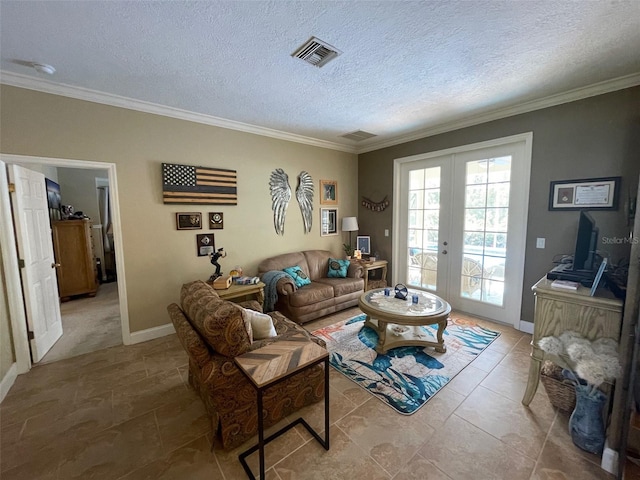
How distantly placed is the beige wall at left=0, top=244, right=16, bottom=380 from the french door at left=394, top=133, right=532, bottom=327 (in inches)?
191

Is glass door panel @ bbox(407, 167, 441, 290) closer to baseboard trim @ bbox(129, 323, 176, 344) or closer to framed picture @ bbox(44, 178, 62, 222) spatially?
baseboard trim @ bbox(129, 323, 176, 344)

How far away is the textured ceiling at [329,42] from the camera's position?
1.64 meters

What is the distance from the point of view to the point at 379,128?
397 centimetres

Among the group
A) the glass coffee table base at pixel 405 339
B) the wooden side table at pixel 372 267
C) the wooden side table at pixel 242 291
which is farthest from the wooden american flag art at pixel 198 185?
the glass coffee table base at pixel 405 339

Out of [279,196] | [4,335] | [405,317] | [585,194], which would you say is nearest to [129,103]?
[279,196]

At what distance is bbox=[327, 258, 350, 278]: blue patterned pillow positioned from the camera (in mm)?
4261

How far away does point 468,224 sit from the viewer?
12.3ft

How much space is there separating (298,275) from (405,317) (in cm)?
175

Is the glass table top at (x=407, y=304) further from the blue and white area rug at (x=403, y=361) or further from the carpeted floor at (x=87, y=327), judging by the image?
the carpeted floor at (x=87, y=327)

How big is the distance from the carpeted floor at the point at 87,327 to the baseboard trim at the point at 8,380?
0.27m

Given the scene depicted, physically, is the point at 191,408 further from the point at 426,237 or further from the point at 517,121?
the point at 517,121

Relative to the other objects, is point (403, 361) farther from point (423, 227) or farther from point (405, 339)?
point (423, 227)

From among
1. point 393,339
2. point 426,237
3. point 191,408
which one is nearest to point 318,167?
point 426,237

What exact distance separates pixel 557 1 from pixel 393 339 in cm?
293
